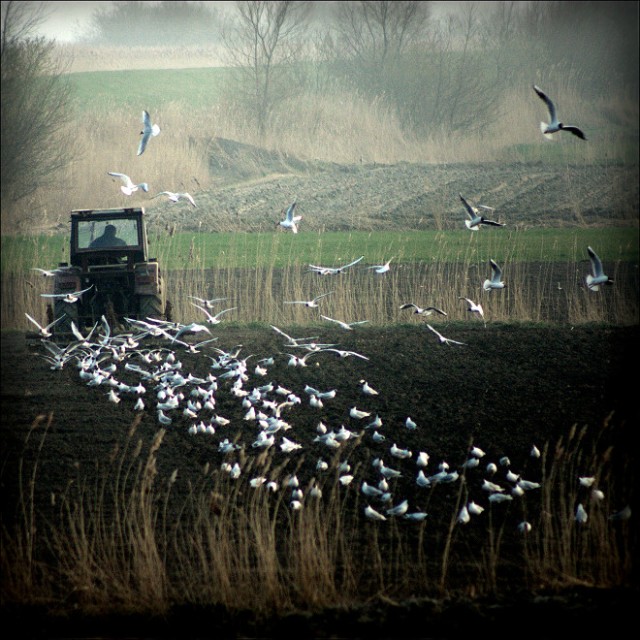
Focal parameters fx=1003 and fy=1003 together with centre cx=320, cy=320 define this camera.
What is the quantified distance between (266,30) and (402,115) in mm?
4399

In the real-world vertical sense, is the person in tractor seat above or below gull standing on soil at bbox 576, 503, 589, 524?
above

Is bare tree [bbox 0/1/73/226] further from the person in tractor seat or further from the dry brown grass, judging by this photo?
the dry brown grass

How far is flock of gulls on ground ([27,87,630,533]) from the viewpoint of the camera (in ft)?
19.7

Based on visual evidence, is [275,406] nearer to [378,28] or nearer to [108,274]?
[108,274]

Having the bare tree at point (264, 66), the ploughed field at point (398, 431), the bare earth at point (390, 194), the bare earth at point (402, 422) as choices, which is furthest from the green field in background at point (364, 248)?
the bare tree at point (264, 66)

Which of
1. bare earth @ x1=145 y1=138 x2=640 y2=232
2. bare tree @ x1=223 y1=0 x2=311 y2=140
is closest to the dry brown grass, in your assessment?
bare earth @ x1=145 y1=138 x2=640 y2=232

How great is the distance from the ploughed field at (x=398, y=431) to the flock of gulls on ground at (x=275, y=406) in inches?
1.4

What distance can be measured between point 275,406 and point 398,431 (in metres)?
0.98

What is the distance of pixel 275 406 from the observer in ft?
25.0

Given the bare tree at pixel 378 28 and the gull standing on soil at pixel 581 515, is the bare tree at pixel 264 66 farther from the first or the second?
the gull standing on soil at pixel 581 515

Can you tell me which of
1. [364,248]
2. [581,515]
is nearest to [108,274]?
[581,515]

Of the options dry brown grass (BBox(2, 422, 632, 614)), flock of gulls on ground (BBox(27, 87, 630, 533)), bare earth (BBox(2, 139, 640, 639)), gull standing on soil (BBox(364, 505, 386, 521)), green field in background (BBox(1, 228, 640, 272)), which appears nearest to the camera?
bare earth (BBox(2, 139, 640, 639))

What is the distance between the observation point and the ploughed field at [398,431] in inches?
187

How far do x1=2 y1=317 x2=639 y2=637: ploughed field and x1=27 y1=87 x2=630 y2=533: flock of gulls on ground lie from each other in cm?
3
